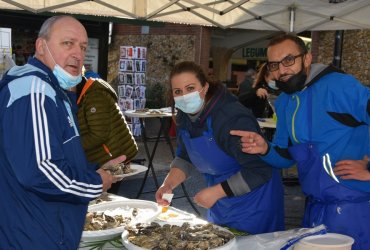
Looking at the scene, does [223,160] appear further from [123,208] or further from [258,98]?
[258,98]

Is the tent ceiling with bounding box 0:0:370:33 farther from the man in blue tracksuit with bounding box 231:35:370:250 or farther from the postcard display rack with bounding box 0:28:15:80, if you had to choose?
the postcard display rack with bounding box 0:28:15:80

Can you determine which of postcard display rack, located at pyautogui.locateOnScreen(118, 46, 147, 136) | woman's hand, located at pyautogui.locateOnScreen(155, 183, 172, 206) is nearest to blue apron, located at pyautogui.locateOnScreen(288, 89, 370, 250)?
woman's hand, located at pyautogui.locateOnScreen(155, 183, 172, 206)

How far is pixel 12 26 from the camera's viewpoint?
26.8ft

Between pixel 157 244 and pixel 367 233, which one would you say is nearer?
pixel 157 244

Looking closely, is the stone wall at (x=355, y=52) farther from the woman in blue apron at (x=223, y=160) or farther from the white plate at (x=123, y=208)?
the white plate at (x=123, y=208)

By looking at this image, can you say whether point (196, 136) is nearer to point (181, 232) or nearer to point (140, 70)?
point (181, 232)

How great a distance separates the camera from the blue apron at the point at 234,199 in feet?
8.21

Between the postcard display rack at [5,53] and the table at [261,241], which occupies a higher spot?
the postcard display rack at [5,53]

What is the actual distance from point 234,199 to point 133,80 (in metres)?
9.51

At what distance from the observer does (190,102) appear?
2596 millimetres

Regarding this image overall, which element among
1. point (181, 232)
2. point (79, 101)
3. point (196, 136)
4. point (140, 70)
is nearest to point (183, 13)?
point (79, 101)

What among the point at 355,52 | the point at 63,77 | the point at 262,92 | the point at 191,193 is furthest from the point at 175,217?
the point at 355,52

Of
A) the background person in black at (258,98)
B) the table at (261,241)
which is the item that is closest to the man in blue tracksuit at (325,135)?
the table at (261,241)

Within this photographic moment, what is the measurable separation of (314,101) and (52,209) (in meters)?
1.34
